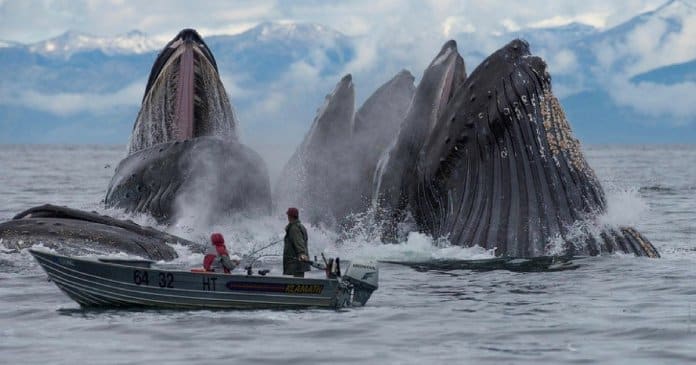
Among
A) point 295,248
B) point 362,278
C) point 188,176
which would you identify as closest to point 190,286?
point 295,248

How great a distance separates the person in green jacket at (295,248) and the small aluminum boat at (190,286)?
48cm

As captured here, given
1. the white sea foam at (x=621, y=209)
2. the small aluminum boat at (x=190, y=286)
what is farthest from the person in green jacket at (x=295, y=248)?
the white sea foam at (x=621, y=209)

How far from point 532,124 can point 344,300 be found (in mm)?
3295

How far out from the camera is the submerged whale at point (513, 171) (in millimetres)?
16453

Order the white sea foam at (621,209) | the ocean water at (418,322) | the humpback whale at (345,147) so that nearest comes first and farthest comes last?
the ocean water at (418,322) < the white sea foam at (621,209) < the humpback whale at (345,147)

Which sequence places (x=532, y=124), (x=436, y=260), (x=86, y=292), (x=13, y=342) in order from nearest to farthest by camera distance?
1. (x=13, y=342)
2. (x=86, y=292)
3. (x=532, y=124)
4. (x=436, y=260)

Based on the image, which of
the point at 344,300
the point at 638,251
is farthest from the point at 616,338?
the point at 638,251

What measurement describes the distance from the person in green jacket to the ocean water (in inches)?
32.0

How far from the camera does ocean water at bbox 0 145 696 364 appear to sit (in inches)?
489

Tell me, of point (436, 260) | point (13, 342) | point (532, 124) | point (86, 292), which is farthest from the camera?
point (436, 260)

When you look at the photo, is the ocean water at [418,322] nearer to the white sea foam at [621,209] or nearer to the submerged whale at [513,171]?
the white sea foam at [621,209]

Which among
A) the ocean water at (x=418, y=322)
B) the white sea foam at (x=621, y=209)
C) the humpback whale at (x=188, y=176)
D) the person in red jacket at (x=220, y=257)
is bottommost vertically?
the ocean water at (x=418, y=322)

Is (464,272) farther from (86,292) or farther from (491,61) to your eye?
(86,292)

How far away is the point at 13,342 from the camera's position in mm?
13000
